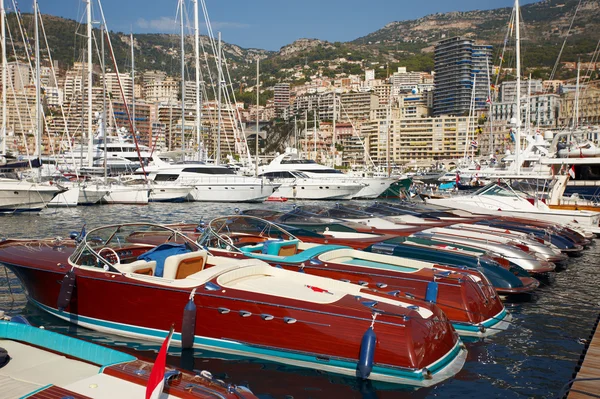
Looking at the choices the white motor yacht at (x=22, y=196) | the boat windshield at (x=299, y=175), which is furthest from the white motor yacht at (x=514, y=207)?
the boat windshield at (x=299, y=175)

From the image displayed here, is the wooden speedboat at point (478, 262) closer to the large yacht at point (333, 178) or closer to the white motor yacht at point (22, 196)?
the white motor yacht at point (22, 196)

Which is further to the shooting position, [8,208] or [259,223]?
[8,208]

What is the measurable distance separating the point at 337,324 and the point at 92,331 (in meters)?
4.42

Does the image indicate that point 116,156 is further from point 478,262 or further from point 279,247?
point 478,262

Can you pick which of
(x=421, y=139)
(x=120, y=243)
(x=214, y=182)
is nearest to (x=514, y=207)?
(x=120, y=243)

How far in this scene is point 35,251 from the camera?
11.1m

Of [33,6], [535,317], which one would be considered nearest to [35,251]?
[535,317]

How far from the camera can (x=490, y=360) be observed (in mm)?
8711

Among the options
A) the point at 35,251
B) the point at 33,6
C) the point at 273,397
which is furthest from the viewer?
the point at 33,6

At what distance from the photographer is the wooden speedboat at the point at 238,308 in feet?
24.4

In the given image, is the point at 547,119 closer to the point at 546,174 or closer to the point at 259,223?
the point at 546,174

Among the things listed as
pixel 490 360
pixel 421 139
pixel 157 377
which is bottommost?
pixel 490 360

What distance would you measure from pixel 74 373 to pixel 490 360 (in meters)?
5.83

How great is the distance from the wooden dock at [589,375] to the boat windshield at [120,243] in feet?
20.1
